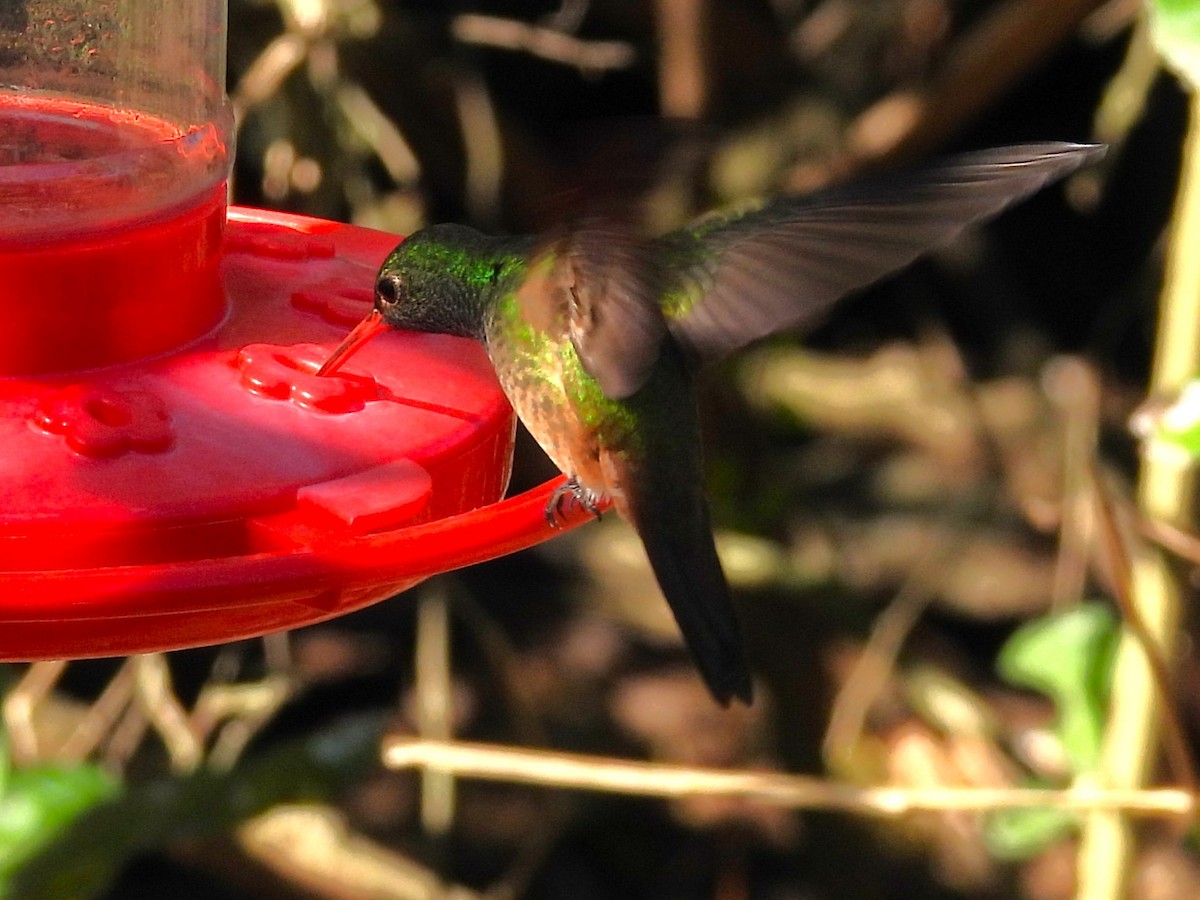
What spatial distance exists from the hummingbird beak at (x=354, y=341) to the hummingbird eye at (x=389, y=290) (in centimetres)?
2

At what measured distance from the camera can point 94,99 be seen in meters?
2.37

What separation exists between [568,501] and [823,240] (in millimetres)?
471

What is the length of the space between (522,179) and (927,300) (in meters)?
2.17

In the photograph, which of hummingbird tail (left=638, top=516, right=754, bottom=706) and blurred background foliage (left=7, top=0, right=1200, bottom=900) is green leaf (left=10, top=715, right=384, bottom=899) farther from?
hummingbird tail (left=638, top=516, right=754, bottom=706)

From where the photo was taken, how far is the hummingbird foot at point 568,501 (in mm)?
1939

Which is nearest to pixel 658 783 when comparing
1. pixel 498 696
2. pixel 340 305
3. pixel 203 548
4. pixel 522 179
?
pixel 340 305

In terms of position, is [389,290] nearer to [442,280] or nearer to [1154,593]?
[442,280]

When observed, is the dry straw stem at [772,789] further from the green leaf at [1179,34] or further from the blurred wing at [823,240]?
the green leaf at [1179,34]

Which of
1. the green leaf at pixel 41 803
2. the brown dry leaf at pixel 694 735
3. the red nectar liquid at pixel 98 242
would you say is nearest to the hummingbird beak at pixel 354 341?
the red nectar liquid at pixel 98 242

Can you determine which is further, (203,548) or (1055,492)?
(1055,492)

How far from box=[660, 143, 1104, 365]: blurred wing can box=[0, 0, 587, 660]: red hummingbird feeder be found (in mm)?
321

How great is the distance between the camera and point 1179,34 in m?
2.19

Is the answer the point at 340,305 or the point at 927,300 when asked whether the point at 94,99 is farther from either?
the point at 927,300

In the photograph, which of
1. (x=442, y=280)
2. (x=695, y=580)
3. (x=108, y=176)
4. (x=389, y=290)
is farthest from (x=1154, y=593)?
(x=108, y=176)
